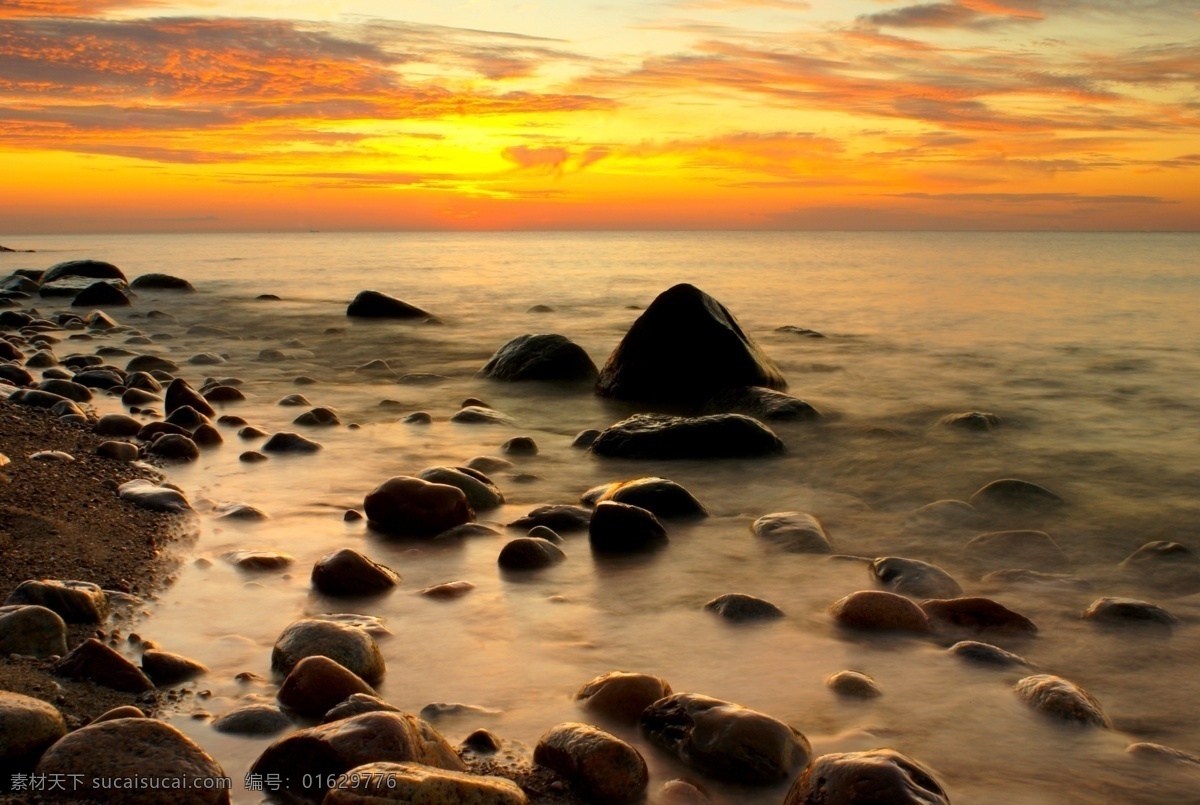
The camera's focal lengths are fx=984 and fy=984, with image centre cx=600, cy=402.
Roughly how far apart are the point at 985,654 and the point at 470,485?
2.34m

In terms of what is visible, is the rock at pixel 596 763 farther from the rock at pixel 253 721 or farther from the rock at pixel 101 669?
the rock at pixel 101 669

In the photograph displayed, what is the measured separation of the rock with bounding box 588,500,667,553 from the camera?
384 cm

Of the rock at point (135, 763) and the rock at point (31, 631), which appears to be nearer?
the rock at point (135, 763)

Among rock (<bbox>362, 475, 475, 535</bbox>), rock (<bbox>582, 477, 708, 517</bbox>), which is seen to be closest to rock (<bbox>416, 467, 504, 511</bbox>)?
rock (<bbox>362, 475, 475, 535</bbox>)

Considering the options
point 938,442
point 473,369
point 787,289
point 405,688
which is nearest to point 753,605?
point 405,688

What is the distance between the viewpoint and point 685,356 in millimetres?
7578

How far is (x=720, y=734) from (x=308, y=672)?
39.8 inches

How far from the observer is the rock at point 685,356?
7527 millimetres

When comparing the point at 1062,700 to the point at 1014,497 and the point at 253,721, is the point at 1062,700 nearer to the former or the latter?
the point at 253,721

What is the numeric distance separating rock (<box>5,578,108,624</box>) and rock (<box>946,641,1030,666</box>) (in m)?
2.47

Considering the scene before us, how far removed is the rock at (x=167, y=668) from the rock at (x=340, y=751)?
1.84 feet

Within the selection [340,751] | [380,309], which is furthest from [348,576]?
[380,309]

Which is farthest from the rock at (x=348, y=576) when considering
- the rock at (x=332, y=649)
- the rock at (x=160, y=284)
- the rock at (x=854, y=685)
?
the rock at (x=160, y=284)

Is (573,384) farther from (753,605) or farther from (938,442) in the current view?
(753,605)
